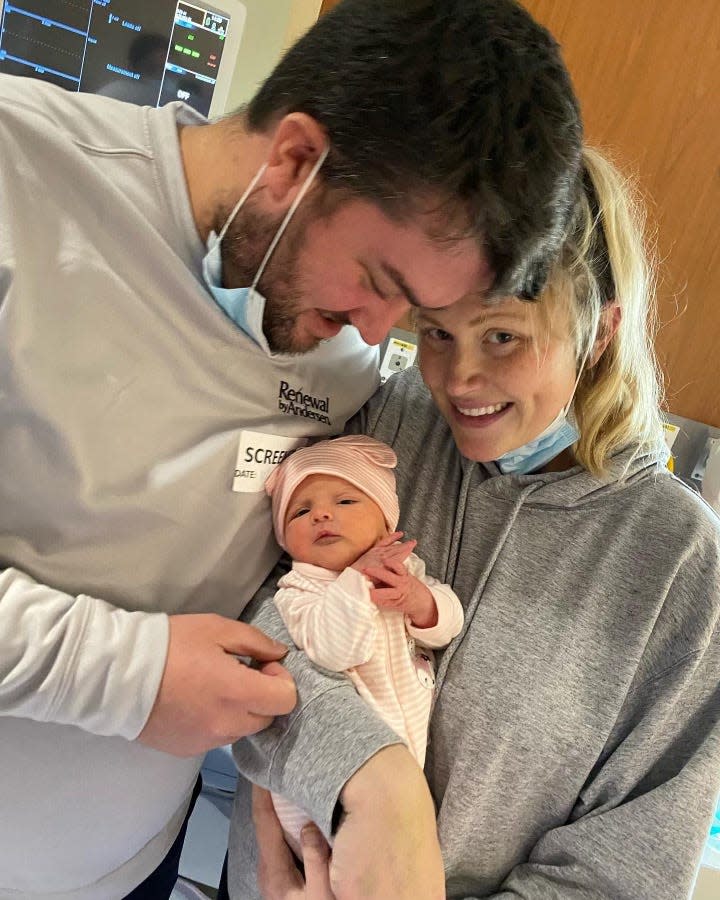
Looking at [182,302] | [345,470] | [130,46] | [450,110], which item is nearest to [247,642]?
[345,470]

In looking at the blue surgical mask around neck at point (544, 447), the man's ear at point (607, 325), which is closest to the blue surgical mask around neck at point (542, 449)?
the blue surgical mask around neck at point (544, 447)

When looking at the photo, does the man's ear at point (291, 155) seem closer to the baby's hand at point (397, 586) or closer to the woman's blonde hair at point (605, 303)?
the woman's blonde hair at point (605, 303)

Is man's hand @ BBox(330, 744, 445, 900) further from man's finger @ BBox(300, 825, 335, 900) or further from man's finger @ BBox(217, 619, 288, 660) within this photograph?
man's finger @ BBox(217, 619, 288, 660)

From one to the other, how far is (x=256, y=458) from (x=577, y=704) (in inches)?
24.0

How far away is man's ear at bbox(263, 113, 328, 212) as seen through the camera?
872 millimetres

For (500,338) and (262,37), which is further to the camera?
(262,37)

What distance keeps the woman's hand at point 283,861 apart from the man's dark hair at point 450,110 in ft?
2.67

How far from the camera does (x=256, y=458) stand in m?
1.09

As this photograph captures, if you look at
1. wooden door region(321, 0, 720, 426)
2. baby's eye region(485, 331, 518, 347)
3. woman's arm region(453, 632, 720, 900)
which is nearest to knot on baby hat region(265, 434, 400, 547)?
baby's eye region(485, 331, 518, 347)

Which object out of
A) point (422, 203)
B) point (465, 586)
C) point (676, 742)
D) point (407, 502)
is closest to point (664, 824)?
point (676, 742)

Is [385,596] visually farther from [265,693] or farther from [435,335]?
[435,335]

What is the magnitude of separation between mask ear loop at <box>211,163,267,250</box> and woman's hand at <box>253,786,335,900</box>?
2.65 feet

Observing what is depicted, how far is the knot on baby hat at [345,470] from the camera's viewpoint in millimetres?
1112

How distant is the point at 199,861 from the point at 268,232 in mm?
1963
